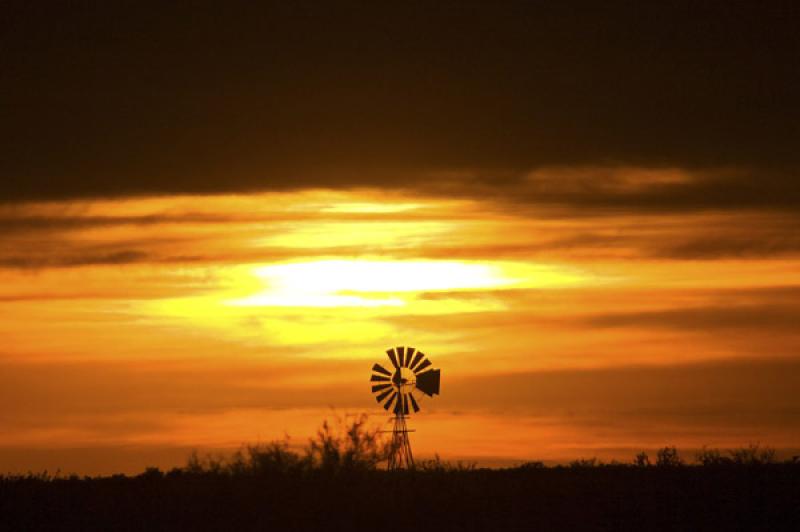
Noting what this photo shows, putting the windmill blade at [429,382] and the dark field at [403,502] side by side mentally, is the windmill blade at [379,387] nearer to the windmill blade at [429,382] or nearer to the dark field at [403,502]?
the windmill blade at [429,382]

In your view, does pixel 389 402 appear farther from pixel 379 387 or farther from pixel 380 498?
pixel 380 498

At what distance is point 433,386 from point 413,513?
657 inches

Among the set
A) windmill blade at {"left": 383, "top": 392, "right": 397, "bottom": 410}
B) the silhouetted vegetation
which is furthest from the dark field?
windmill blade at {"left": 383, "top": 392, "right": 397, "bottom": 410}

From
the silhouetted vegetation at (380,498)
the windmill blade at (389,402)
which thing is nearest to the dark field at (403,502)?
the silhouetted vegetation at (380,498)

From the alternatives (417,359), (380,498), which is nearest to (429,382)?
(417,359)

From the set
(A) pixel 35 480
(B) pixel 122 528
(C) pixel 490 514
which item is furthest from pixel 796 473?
(A) pixel 35 480

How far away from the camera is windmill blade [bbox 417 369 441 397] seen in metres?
39.0

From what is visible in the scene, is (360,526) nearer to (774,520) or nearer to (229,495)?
(229,495)

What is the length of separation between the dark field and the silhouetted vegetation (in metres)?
0.02

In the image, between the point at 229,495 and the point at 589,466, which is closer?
the point at 229,495

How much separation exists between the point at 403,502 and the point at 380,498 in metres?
0.41

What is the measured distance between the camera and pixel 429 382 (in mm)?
39000

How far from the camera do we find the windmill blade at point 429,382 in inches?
1535

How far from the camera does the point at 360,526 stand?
21734 millimetres
